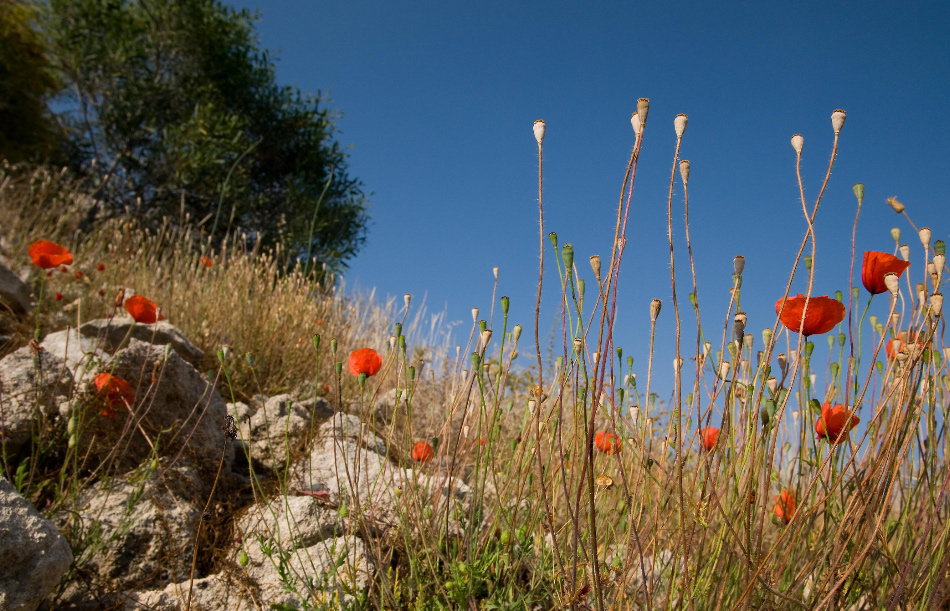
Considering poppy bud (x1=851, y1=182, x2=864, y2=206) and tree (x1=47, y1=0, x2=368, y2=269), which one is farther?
tree (x1=47, y1=0, x2=368, y2=269)

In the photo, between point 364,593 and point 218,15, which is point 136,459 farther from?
point 218,15

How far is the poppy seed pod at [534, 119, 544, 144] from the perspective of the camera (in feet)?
3.14

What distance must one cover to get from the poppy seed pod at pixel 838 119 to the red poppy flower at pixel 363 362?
3.92 ft

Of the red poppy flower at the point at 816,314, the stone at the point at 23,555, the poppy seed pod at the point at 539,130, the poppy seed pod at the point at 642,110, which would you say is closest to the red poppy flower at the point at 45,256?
the stone at the point at 23,555

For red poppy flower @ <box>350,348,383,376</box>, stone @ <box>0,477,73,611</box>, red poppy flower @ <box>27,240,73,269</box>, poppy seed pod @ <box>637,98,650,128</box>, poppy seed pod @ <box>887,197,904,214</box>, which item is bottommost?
stone @ <box>0,477,73,611</box>

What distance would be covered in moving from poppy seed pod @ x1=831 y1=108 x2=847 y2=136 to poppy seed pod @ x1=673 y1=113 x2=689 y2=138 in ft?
0.92

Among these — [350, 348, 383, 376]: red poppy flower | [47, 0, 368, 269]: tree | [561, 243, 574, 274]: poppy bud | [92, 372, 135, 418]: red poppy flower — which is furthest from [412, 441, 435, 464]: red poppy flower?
[47, 0, 368, 269]: tree

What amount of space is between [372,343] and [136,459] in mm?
3022

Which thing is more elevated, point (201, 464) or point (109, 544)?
point (201, 464)

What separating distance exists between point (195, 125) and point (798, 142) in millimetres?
11625

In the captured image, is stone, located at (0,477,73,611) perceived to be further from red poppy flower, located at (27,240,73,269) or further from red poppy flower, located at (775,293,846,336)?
red poppy flower, located at (775,293,846,336)

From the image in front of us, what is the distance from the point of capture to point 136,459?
8.11 ft

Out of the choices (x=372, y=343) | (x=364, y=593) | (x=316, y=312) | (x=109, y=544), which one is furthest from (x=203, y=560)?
(x=372, y=343)

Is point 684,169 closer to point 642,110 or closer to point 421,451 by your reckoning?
point 642,110
